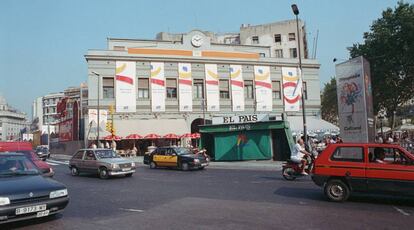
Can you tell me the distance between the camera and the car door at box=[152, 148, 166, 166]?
25.5 m

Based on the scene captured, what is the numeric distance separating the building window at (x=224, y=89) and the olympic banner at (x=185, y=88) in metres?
3.66

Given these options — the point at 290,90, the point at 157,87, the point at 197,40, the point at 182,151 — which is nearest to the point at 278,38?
the point at 290,90

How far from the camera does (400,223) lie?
8.12 metres

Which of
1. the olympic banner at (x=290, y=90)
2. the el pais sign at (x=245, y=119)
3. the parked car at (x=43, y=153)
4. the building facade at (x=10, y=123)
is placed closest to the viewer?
the el pais sign at (x=245, y=119)

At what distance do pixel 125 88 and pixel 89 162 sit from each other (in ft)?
75.3

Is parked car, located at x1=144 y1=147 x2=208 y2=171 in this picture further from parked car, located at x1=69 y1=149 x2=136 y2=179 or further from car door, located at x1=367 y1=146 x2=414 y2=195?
car door, located at x1=367 y1=146 x2=414 y2=195

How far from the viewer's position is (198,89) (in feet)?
150

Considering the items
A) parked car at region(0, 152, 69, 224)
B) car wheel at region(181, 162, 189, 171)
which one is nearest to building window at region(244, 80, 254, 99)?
car wheel at region(181, 162, 189, 171)

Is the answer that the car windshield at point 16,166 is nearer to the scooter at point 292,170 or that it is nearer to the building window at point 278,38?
the scooter at point 292,170

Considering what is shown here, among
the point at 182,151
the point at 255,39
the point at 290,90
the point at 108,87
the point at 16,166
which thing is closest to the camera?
the point at 16,166

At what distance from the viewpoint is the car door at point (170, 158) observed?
2469 cm

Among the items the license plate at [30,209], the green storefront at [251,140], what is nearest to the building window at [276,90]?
the green storefront at [251,140]

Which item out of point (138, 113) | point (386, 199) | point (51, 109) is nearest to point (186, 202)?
point (386, 199)

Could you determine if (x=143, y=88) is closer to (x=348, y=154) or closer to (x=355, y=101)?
(x=355, y=101)
